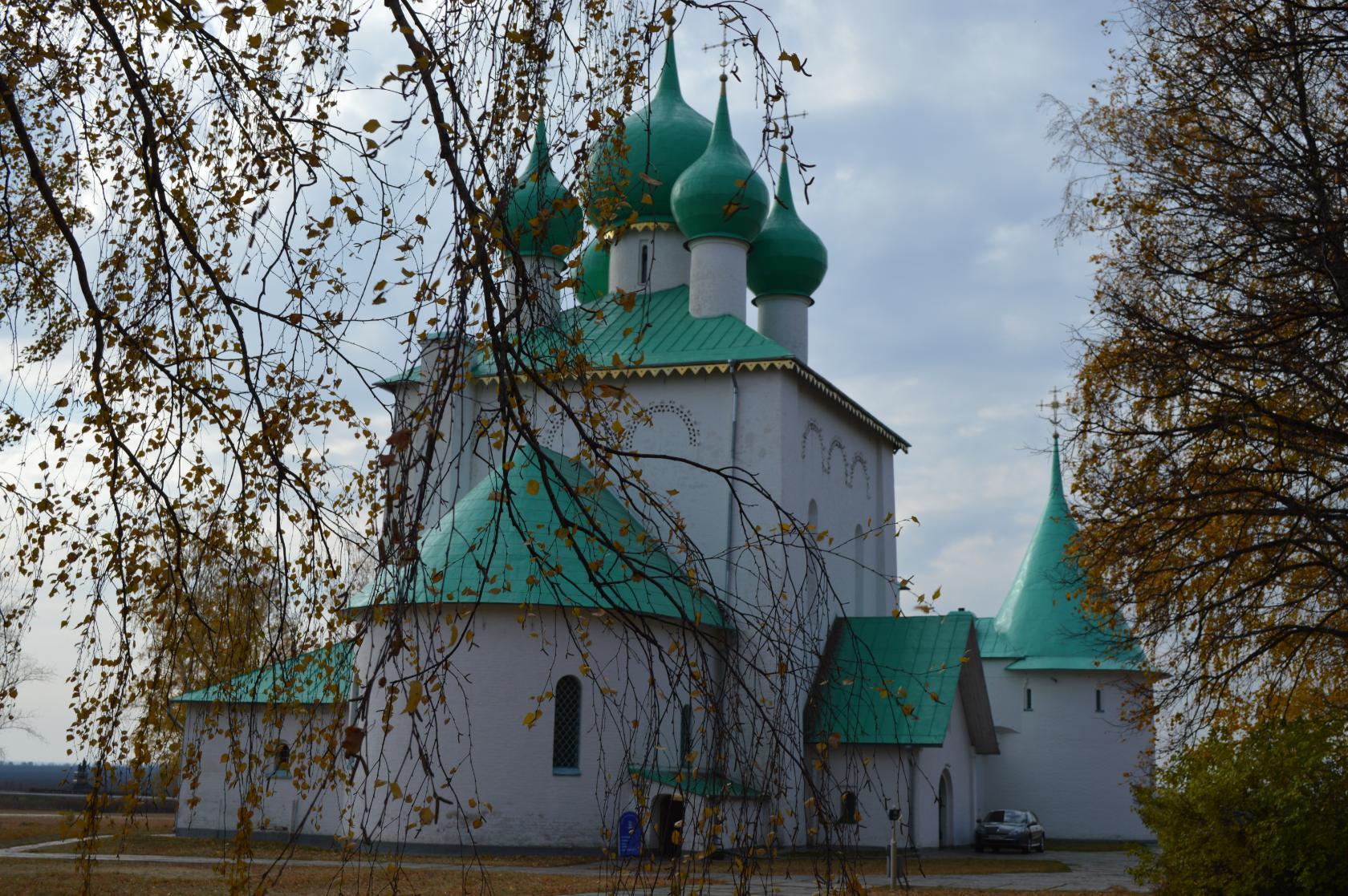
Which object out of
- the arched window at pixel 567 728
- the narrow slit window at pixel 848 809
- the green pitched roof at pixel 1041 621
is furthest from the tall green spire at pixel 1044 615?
the narrow slit window at pixel 848 809

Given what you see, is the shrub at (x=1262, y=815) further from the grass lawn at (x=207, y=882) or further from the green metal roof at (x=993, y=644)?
the green metal roof at (x=993, y=644)

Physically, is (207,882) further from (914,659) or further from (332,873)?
(914,659)

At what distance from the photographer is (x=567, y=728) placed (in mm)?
20844

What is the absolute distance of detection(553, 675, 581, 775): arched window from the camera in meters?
20.6

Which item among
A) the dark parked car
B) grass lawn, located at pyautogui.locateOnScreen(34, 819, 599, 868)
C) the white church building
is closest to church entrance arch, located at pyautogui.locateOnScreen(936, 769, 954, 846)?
the white church building

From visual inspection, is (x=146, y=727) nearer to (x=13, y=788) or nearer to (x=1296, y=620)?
(x=1296, y=620)

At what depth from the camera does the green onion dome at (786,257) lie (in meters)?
27.0

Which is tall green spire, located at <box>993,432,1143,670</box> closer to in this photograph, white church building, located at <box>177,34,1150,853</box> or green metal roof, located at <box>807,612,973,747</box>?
white church building, located at <box>177,34,1150,853</box>

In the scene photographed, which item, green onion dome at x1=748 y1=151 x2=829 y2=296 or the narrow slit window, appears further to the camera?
green onion dome at x1=748 y1=151 x2=829 y2=296

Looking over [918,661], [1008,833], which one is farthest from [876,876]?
[1008,833]

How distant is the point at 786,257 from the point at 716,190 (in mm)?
2766

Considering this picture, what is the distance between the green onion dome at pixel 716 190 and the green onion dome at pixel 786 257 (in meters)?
A: 1.18

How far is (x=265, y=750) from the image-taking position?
5.60m

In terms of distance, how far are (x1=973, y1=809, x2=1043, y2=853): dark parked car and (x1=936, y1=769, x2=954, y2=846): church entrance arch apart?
677 mm
